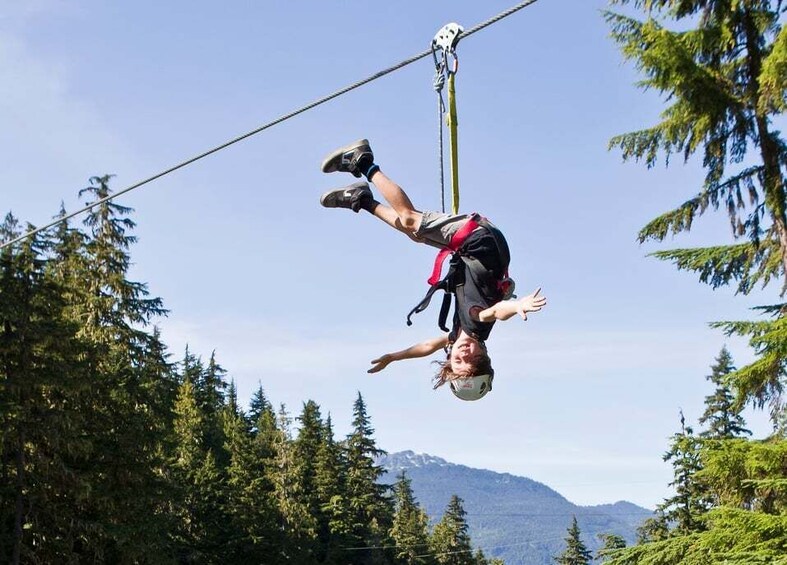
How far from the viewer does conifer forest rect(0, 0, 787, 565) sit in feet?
37.9

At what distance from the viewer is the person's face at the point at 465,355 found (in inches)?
251

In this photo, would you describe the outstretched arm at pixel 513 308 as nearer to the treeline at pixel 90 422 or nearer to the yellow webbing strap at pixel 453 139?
the yellow webbing strap at pixel 453 139

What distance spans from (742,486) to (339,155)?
7.37 metres

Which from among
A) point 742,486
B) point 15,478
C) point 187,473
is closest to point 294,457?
point 187,473

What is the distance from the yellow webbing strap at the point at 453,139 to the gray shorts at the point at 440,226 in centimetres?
12

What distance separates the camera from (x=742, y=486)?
11.3m

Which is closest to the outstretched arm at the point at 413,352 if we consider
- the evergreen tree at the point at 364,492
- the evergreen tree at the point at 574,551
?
the evergreen tree at the point at 364,492

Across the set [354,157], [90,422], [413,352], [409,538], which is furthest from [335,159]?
[409,538]

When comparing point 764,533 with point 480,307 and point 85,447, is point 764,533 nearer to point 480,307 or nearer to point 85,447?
point 480,307

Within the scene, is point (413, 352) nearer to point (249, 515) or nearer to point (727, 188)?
point (727, 188)

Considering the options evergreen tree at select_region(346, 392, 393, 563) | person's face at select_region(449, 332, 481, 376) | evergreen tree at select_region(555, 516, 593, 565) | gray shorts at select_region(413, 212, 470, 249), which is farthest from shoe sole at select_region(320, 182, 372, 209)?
evergreen tree at select_region(555, 516, 593, 565)

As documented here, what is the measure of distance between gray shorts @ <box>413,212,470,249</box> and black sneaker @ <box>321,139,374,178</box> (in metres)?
0.80

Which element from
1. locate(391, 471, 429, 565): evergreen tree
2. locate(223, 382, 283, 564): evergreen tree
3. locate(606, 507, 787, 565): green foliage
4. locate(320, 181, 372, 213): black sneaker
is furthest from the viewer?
locate(391, 471, 429, 565): evergreen tree

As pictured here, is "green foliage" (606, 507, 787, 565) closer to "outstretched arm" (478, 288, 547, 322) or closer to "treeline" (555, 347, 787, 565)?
"treeline" (555, 347, 787, 565)
